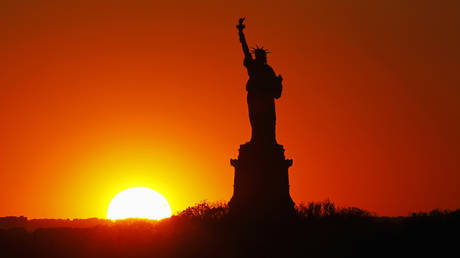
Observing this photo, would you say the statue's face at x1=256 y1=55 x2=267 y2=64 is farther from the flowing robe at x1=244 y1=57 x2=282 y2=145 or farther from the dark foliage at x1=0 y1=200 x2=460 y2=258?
the dark foliage at x1=0 y1=200 x2=460 y2=258

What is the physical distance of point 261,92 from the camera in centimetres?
3500

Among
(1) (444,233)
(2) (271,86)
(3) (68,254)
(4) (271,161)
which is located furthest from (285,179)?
(3) (68,254)

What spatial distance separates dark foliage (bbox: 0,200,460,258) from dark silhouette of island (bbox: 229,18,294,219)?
676mm

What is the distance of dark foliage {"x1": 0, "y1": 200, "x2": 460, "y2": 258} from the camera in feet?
102

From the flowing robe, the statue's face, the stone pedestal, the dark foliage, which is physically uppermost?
the statue's face

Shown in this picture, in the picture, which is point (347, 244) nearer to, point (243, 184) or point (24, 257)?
point (243, 184)

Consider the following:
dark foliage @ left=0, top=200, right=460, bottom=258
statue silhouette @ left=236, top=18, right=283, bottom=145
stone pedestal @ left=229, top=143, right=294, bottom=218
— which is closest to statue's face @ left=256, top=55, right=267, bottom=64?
statue silhouette @ left=236, top=18, right=283, bottom=145

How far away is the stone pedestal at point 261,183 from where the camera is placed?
33875mm

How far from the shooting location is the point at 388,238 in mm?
31359

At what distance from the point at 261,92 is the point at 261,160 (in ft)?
9.02

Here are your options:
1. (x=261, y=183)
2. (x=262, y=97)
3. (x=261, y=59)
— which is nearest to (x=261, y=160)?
(x=261, y=183)

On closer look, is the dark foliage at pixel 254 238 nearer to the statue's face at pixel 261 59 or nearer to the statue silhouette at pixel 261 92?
the statue silhouette at pixel 261 92

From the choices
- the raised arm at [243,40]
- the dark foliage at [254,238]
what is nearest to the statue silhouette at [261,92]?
the raised arm at [243,40]

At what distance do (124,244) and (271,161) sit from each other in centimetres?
629
